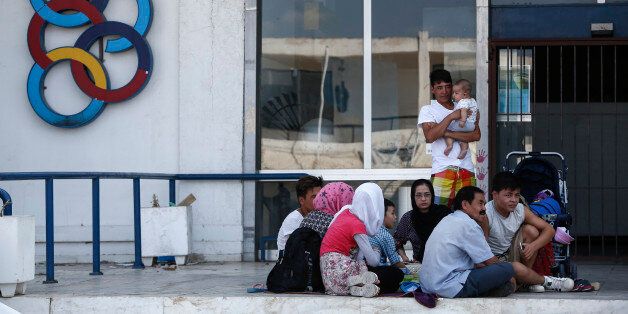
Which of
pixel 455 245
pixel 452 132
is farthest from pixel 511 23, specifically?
pixel 455 245

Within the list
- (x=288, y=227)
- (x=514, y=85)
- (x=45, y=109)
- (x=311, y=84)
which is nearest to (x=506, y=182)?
(x=288, y=227)

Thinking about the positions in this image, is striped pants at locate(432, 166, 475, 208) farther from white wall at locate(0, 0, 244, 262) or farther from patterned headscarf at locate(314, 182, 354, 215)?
white wall at locate(0, 0, 244, 262)

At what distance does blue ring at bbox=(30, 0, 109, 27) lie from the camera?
45.4 ft

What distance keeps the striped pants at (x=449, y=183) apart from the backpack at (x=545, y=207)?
1051 millimetres

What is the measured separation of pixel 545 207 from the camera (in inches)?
426

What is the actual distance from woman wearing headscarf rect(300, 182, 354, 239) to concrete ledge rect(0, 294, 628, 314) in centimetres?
87

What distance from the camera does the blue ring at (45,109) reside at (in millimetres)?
13867

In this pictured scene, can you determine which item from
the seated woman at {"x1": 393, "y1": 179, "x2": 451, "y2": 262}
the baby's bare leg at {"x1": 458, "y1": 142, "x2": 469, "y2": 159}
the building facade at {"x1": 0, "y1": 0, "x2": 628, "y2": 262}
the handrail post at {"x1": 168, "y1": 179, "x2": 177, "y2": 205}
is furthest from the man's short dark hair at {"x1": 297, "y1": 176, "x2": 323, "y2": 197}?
the handrail post at {"x1": 168, "y1": 179, "x2": 177, "y2": 205}

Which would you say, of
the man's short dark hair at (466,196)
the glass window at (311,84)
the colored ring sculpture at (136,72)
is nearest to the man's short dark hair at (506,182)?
the man's short dark hair at (466,196)

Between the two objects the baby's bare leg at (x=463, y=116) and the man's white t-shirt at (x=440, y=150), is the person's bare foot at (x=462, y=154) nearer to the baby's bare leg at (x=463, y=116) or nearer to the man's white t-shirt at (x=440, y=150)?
the man's white t-shirt at (x=440, y=150)

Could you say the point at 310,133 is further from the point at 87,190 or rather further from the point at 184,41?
the point at 87,190

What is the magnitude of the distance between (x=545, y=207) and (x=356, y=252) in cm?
175

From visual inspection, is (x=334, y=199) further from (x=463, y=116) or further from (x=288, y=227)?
(x=463, y=116)

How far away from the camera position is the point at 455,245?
9812mm
